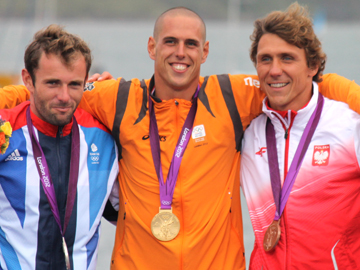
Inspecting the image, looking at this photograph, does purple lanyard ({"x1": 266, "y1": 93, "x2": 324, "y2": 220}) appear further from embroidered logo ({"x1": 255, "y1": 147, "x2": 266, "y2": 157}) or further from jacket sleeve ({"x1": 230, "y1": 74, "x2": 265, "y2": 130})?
jacket sleeve ({"x1": 230, "y1": 74, "x2": 265, "y2": 130})

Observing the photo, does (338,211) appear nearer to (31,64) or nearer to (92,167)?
(92,167)

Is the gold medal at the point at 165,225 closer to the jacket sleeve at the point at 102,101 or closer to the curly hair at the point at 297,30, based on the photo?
the jacket sleeve at the point at 102,101

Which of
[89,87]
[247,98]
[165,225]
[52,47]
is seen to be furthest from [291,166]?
[52,47]

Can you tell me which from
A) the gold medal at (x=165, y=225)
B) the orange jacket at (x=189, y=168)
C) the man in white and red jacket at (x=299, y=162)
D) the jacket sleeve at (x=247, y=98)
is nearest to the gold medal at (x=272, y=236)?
the man in white and red jacket at (x=299, y=162)

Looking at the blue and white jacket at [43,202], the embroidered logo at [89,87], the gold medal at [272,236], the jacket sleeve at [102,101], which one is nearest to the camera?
the blue and white jacket at [43,202]

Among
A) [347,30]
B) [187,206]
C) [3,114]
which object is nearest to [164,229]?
A: [187,206]

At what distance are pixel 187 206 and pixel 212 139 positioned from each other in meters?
0.50

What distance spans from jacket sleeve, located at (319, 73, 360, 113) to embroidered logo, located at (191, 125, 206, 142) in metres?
0.92

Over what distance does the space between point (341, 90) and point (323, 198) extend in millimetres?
758

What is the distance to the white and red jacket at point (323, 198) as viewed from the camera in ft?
10.9

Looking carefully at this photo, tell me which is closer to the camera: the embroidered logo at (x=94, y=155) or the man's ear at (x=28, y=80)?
the man's ear at (x=28, y=80)

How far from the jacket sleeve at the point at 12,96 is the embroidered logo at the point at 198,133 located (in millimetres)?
1256

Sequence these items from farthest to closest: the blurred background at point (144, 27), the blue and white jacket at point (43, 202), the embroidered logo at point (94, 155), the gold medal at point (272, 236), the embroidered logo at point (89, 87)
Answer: the blurred background at point (144, 27)
the embroidered logo at point (89, 87)
the embroidered logo at point (94, 155)
the gold medal at point (272, 236)
the blue and white jacket at point (43, 202)

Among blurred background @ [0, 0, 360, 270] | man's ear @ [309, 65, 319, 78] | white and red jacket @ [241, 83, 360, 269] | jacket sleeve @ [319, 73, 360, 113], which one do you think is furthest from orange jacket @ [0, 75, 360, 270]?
blurred background @ [0, 0, 360, 270]
